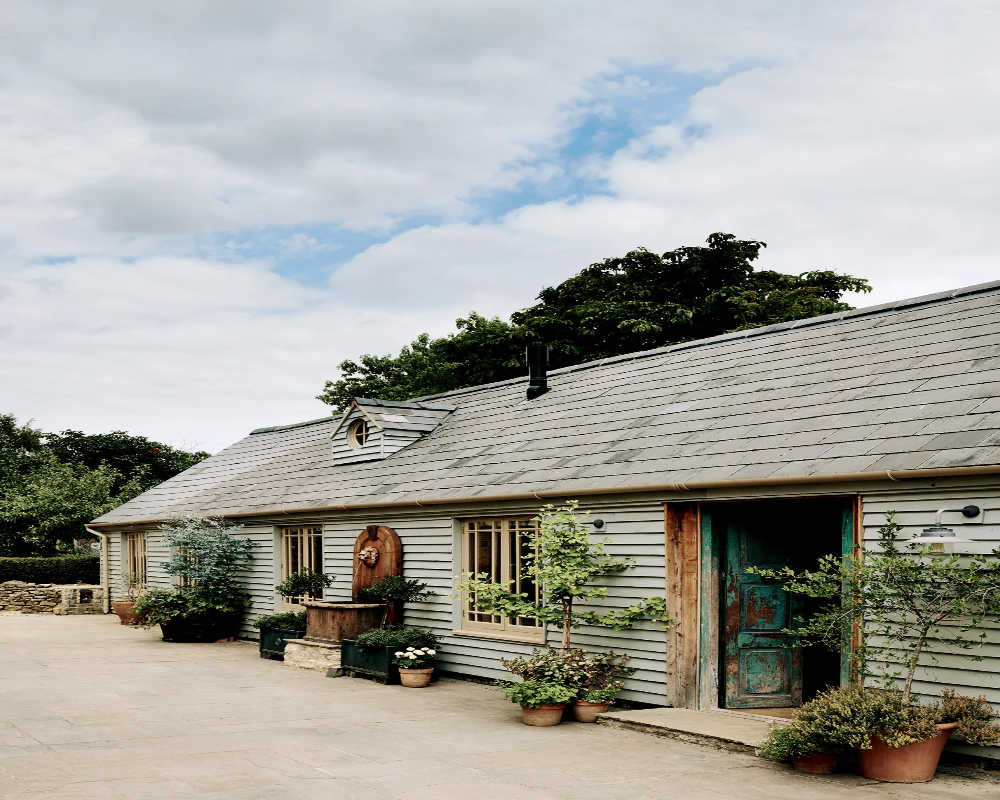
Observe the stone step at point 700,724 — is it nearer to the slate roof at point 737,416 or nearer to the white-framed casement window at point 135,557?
the slate roof at point 737,416

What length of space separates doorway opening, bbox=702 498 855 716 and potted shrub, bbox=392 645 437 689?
407 cm

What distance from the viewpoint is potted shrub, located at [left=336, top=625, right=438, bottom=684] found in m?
13.1

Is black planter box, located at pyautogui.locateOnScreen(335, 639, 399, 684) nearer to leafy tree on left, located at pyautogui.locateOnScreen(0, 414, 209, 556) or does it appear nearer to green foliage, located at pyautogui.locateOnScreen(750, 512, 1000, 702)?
green foliage, located at pyautogui.locateOnScreen(750, 512, 1000, 702)

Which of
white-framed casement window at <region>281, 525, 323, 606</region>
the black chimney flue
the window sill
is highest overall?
the black chimney flue

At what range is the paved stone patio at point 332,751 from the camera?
734 centimetres

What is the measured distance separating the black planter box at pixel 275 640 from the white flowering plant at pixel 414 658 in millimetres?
2991

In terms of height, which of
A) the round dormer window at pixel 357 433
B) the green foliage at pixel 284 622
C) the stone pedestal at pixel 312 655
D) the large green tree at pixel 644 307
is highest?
the large green tree at pixel 644 307

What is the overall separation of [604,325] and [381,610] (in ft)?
56.1

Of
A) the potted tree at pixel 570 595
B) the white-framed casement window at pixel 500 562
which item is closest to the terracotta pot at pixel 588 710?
the potted tree at pixel 570 595

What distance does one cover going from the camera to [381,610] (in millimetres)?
14328

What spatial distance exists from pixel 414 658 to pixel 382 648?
0.58 metres

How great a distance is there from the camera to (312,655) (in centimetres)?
1454

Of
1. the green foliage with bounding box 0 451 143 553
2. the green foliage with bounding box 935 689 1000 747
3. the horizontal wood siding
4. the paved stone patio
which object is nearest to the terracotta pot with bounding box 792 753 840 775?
the paved stone patio

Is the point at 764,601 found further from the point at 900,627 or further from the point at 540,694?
the point at 540,694
